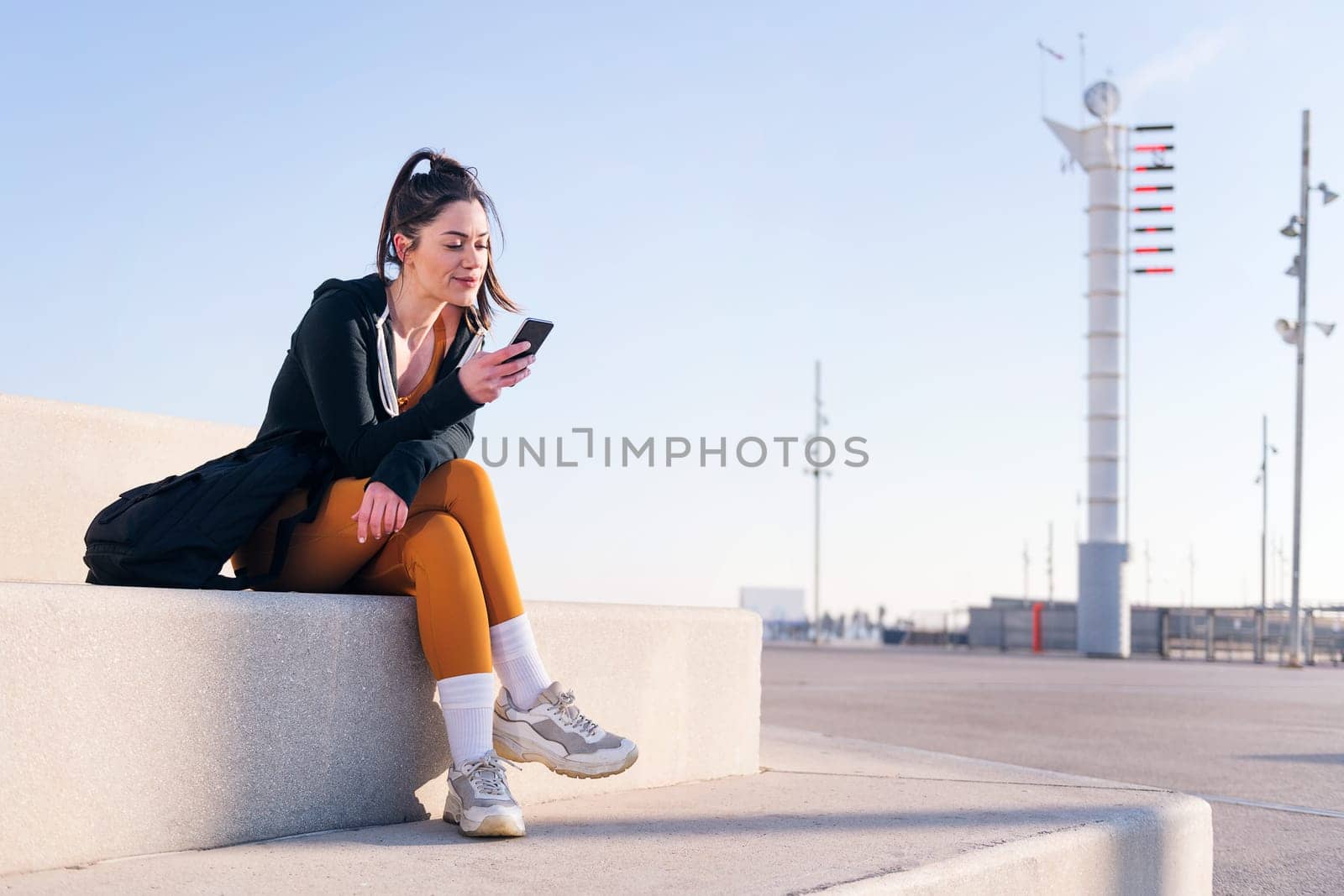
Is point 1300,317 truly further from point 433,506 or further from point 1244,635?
point 433,506

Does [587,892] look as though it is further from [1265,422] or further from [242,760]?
[1265,422]

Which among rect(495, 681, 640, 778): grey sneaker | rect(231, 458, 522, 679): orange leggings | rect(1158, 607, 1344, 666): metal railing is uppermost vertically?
rect(231, 458, 522, 679): orange leggings

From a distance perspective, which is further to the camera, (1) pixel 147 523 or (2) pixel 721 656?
(2) pixel 721 656

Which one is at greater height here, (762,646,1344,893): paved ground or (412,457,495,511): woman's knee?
(412,457,495,511): woman's knee

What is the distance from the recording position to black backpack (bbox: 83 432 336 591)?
8.03 feet

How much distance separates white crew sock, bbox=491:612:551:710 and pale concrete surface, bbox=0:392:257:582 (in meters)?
1.86

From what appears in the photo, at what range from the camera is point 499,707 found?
265 cm

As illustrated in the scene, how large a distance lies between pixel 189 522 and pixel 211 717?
425 millimetres

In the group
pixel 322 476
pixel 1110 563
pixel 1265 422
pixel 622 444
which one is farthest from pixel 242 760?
pixel 1265 422

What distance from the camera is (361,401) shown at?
2650mm

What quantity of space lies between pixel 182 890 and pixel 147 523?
82 centimetres

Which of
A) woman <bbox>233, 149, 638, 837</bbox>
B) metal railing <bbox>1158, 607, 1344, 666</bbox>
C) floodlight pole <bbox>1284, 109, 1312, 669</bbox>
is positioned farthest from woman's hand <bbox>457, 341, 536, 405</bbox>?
metal railing <bbox>1158, 607, 1344, 666</bbox>

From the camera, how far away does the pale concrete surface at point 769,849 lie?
1990 mm

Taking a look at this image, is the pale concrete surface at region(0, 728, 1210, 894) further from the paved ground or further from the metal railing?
the metal railing
